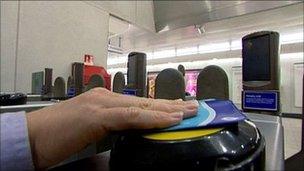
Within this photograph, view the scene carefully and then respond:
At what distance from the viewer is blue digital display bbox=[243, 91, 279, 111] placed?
0.59 meters


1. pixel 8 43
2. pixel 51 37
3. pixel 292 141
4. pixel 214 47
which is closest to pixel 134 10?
pixel 51 37

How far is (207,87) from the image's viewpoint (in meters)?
1.65

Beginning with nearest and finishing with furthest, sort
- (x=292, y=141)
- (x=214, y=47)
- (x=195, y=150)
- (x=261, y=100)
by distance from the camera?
(x=195, y=150) < (x=261, y=100) < (x=292, y=141) < (x=214, y=47)

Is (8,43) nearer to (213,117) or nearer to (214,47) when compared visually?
(213,117)

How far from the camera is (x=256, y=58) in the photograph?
0.65 meters

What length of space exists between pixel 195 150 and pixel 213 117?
67 mm

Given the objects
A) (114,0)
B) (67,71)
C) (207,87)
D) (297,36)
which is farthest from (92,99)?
(297,36)

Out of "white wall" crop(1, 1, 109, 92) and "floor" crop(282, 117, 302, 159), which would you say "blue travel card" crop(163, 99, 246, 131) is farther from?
"white wall" crop(1, 1, 109, 92)

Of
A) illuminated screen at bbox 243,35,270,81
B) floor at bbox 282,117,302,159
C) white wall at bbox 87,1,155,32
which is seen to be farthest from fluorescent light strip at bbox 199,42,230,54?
illuminated screen at bbox 243,35,270,81

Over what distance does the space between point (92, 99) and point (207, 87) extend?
1.41 meters

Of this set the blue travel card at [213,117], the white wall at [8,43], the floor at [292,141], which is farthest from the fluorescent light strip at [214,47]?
the blue travel card at [213,117]

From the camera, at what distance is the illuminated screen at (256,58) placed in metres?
0.63

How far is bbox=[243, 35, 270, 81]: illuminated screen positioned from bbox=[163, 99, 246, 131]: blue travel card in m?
0.36

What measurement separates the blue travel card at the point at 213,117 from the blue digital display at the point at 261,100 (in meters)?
0.31
